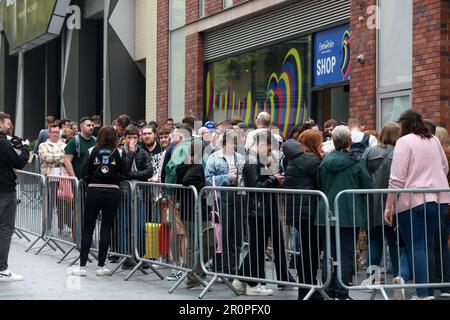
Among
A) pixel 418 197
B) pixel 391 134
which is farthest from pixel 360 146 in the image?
pixel 418 197

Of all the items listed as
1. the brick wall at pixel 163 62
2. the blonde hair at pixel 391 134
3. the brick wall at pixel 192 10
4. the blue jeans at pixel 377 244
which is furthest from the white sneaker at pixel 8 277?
the brick wall at pixel 163 62

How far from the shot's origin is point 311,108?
52.9ft

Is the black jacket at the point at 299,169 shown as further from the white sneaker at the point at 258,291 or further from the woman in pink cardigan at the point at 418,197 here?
the white sneaker at the point at 258,291

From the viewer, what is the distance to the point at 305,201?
28.0ft

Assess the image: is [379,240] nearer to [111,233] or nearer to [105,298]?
[105,298]

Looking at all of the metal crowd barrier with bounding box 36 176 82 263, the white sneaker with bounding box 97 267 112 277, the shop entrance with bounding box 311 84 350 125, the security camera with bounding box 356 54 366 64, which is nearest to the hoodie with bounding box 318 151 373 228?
the white sneaker with bounding box 97 267 112 277

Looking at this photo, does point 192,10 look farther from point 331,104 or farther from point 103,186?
point 103,186

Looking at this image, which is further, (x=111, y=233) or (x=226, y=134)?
(x=111, y=233)

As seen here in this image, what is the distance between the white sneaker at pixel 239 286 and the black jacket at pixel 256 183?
3.18 ft

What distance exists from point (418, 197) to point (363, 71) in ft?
19.1

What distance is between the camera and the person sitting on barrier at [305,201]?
8547mm
